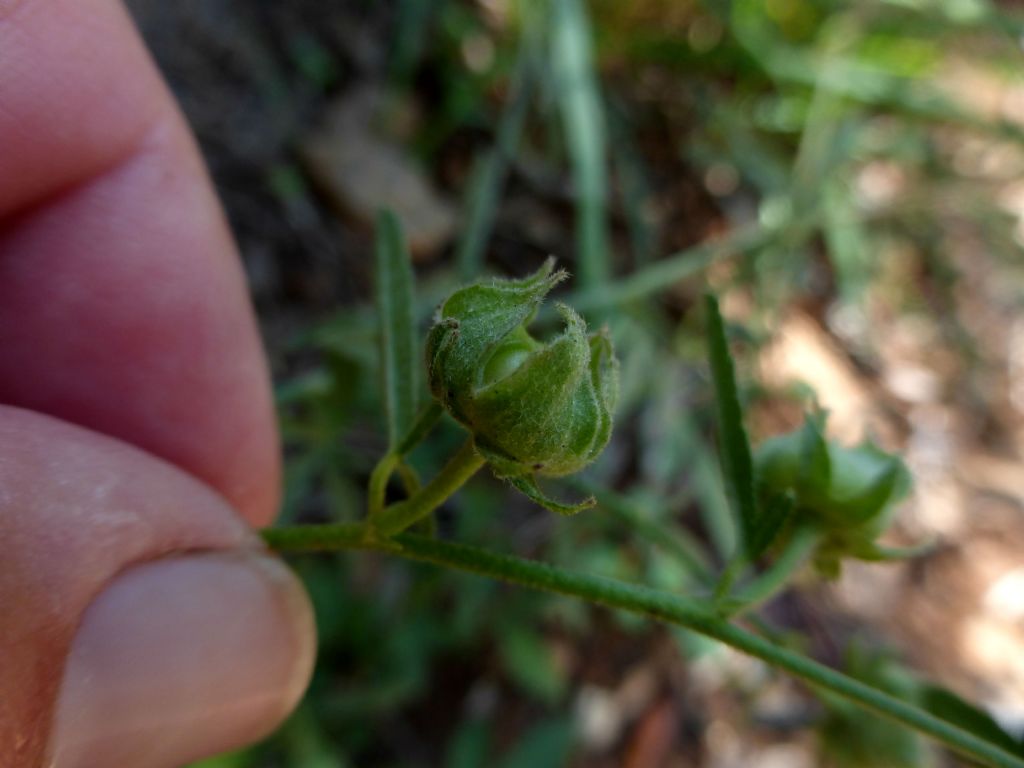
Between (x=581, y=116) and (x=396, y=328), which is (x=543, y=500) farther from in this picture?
(x=581, y=116)

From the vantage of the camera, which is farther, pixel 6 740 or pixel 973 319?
pixel 973 319

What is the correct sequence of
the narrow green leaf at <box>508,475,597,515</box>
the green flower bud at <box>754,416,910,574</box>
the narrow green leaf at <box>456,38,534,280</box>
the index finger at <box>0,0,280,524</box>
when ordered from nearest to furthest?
the narrow green leaf at <box>508,475,597,515</box>, the green flower bud at <box>754,416,910,574</box>, the index finger at <box>0,0,280,524</box>, the narrow green leaf at <box>456,38,534,280</box>

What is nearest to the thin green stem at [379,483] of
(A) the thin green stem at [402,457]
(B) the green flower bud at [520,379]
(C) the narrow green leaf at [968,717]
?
(A) the thin green stem at [402,457]

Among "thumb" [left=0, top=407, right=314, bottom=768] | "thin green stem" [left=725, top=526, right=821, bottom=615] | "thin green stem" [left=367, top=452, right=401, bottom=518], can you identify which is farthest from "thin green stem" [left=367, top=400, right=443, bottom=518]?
"thin green stem" [left=725, top=526, right=821, bottom=615]

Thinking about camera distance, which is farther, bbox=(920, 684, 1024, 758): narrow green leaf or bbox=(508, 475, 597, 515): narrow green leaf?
bbox=(920, 684, 1024, 758): narrow green leaf

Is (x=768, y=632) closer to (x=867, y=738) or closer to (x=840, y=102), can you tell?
(x=867, y=738)

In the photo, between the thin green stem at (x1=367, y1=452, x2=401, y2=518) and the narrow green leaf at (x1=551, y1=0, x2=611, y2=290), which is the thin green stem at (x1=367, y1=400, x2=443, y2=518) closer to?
the thin green stem at (x1=367, y1=452, x2=401, y2=518)

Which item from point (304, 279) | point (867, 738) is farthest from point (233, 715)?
point (304, 279)

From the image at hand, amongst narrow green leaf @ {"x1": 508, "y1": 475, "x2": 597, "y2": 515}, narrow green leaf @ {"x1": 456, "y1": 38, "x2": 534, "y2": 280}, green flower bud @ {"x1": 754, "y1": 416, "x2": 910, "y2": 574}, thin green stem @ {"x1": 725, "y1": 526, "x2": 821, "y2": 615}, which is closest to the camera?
narrow green leaf @ {"x1": 508, "y1": 475, "x2": 597, "y2": 515}
